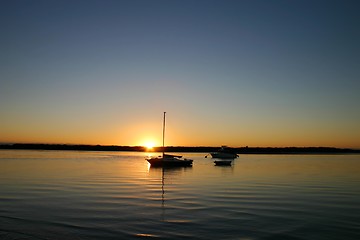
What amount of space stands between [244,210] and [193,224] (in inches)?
230

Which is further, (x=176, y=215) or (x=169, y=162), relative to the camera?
(x=169, y=162)

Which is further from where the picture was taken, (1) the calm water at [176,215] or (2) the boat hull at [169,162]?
(2) the boat hull at [169,162]

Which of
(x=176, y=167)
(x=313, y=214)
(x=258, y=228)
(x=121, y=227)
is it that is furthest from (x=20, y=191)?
(x=176, y=167)

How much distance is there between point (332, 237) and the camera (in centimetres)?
1627

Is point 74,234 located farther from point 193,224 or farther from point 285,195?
point 285,195

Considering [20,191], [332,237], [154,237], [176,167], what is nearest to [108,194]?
[20,191]

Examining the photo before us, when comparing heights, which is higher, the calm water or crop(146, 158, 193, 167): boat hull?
crop(146, 158, 193, 167): boat hull

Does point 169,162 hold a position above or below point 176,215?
above

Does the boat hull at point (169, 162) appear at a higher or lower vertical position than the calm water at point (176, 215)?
higher

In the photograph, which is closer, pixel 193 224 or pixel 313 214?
pixel 193 224

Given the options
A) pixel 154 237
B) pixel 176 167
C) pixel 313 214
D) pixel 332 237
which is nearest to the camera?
pixel 154 237

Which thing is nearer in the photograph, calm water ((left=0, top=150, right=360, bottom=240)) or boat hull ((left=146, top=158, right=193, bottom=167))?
calm water ((left=0, top=150, right=360, bottom=240))

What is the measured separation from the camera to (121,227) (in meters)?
17.1

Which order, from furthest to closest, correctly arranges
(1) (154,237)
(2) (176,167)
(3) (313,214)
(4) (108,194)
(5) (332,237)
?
(2) (176,167) → (4) (108,194) → (3) (313,214) → (5) (332,237) → (1) (154,237)
